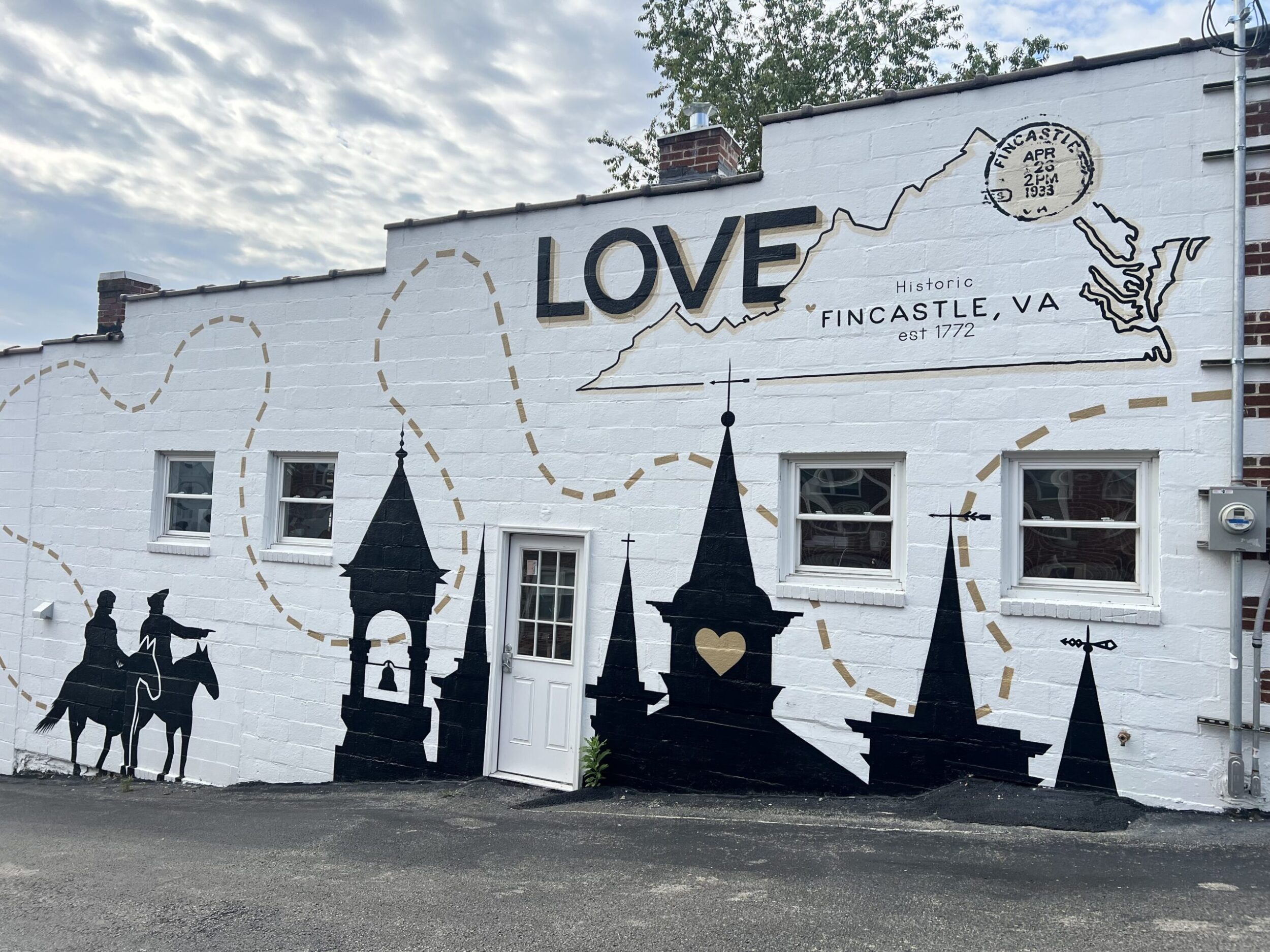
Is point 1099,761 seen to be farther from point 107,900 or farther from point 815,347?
point 107,900

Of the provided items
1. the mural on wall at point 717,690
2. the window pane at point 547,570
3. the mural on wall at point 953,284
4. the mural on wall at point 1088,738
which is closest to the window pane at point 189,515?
the window pane at point 547,570

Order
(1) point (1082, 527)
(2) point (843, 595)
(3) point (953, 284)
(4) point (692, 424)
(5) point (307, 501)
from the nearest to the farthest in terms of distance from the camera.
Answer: (1) point (1082, 527), (3) point (953, 284), (2) point (843, 595), (4) point (692, 424), (5) point (307, 501)

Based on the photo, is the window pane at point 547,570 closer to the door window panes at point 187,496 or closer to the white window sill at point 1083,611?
the white window sill at point 1083,611

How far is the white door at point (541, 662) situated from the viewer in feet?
25.2

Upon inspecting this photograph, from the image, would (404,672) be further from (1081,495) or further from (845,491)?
(1081,495)

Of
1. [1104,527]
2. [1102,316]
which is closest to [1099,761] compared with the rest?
[1104,527]

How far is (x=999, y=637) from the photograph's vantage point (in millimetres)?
6156

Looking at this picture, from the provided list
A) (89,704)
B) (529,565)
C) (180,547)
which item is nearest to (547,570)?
(529,565)

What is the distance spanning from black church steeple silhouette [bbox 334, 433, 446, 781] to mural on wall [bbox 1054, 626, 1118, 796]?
204 inches

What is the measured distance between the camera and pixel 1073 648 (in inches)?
234

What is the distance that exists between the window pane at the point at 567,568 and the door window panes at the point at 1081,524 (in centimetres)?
354

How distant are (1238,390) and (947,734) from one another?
9.36 ft

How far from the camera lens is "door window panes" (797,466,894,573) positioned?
21.8ft

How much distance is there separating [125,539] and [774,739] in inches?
302
